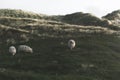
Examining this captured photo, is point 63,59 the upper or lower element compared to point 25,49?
lower

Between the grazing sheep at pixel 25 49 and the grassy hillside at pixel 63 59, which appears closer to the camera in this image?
the grassy hillside at pixel 63 59

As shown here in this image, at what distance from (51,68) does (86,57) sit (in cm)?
746

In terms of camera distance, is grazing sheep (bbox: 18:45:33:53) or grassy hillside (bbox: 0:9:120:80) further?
grazing sheep (bbox: 18:45:33:53)

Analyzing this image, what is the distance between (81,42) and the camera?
6681 centimetres

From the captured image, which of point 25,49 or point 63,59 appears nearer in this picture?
point 63,59

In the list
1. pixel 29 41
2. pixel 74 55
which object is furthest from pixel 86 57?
pixel 29 41

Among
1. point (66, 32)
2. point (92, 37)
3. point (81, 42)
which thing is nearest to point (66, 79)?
point (81, 42)

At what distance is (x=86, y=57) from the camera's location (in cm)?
5575

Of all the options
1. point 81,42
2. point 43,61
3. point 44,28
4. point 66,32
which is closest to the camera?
point 43,61

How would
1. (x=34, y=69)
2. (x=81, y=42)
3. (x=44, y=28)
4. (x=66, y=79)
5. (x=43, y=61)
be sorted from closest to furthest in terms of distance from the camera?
(x=66, y=79) → (x=34, y=69) → (x=43, y=61) → (x=81, y=42) → (x=44, y=28)

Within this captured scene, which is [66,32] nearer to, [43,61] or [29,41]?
[29,41]

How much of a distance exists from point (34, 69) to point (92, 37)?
2321cm

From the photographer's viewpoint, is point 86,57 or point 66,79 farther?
point 86,57

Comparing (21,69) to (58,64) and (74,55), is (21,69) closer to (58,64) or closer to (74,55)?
(58,64)
